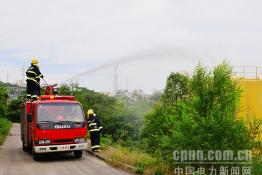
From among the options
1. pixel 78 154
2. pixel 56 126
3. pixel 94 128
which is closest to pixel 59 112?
pixel 56 126

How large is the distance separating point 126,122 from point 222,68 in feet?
90.7

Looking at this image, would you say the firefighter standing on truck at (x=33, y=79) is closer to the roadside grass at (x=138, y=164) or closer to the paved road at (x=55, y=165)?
the paved road at (x=55, y=165)

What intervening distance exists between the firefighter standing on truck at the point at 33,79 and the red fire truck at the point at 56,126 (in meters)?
1.92

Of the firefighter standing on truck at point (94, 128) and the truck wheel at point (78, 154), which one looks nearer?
the truck wheel at point (78, 154)

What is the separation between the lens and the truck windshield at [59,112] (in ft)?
49.7

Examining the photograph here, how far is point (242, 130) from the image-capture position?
35.5ft

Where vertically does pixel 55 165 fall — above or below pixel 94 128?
below

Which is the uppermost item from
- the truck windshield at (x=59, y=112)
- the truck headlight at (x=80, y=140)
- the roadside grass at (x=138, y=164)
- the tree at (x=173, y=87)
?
the tree at (x=173, y=87)

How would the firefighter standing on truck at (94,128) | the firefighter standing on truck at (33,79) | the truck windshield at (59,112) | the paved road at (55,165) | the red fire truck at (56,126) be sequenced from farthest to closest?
the firefighter standing on truck at (33,79) < the firefighter standing on truck at (94,128) < the truck windshield at (59,112) < the red fire truck at (56,126) < the paved road at (55,165)

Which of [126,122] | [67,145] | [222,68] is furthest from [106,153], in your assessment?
[126,122]

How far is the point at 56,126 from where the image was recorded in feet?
49.0

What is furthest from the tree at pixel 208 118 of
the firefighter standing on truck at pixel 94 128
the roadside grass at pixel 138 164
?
the firefighter standing on truck at pixel 94 128

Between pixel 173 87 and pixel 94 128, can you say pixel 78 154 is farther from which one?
pixel 173 87

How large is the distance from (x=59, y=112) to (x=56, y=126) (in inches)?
24.4
